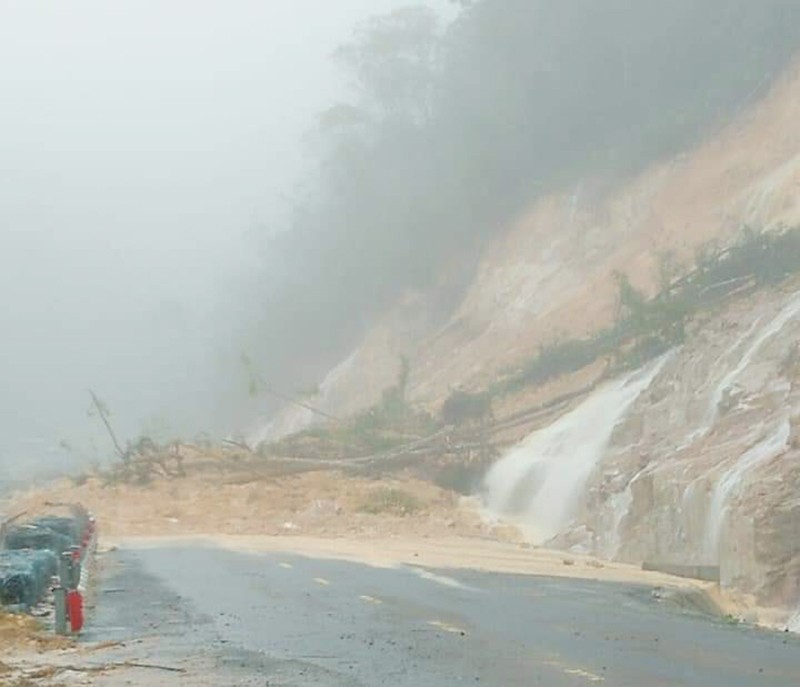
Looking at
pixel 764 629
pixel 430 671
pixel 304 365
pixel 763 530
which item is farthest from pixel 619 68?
pixel 430 671

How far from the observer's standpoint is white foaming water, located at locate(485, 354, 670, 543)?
107 feet

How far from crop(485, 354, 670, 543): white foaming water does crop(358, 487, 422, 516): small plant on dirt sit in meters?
2.10

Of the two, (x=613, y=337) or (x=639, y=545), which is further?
(x=613, y=337)

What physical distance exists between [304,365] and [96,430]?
2820 cm

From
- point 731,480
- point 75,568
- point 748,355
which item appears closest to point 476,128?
point 748,355

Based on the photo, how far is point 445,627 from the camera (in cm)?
1538

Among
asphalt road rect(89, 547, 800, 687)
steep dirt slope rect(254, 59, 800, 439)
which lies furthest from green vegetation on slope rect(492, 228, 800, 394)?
asphalt road rect(89, 547, 800, 687)

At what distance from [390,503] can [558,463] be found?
4.72 meters

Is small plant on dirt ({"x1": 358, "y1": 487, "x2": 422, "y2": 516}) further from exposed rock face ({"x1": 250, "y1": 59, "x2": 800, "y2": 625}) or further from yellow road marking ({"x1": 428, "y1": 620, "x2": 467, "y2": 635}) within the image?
yellow road marking ({"x1": 428, "y1": 620, "x2": 467, "y2": 635})

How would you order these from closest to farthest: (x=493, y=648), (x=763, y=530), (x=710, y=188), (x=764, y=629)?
(x=493, y=648)
(x=764, y=629)
(x=763, y=530)
(x=710, y=188)

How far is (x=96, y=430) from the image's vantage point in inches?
4090

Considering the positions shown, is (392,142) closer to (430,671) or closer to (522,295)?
(522,295)

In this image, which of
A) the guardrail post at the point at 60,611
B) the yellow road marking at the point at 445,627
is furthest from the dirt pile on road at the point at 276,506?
the guardrail post at the point at 60,611

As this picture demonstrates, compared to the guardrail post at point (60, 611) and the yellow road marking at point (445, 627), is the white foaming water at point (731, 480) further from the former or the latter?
the guardrail post at point (60, 611)
